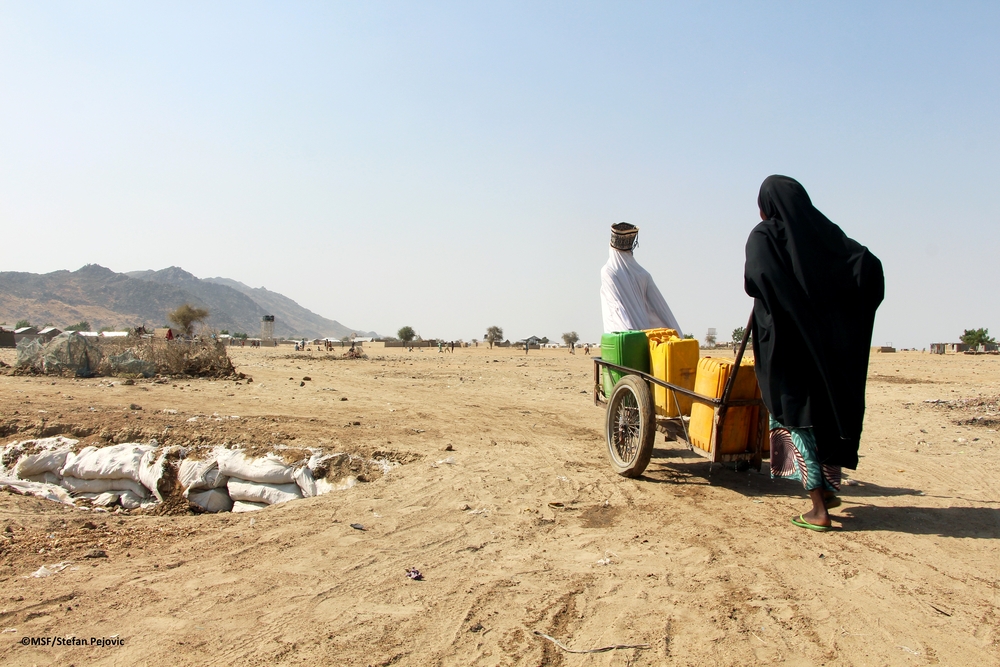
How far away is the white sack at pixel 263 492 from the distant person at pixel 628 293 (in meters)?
3.41

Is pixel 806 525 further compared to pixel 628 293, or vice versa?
pixel 628 293

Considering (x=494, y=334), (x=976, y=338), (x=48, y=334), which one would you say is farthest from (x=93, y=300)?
(x=976, y=338)

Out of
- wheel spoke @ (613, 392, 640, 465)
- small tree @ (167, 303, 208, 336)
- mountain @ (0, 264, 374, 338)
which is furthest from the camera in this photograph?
mountain @ (0, 264, 374, 338)

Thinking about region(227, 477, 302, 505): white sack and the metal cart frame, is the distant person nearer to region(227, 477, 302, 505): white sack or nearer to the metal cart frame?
the metal cart frame

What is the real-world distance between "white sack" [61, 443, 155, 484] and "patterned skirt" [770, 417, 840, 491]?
6.00 m

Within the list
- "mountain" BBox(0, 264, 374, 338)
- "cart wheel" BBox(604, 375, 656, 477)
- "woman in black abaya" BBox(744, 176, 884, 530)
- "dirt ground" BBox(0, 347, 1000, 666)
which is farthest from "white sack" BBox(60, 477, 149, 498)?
"mountain" BBox(0, 264, 374, 338)

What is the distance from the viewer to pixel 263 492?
5793 mm

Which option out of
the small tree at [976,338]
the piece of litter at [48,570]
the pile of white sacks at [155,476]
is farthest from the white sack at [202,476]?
the small tree at [976,338]

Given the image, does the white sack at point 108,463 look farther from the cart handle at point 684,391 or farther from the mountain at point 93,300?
the mountain at point 93,300

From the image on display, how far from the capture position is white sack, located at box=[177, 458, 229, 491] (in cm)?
605

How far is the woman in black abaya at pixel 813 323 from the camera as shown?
11.9 ft

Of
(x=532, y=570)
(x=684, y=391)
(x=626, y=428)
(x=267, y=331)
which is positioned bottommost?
(x=532, y=570)

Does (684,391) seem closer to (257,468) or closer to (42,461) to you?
(257,468)

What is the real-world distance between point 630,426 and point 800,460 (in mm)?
1614
